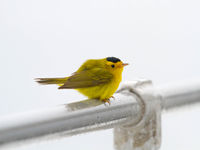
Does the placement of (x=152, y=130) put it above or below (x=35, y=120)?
below

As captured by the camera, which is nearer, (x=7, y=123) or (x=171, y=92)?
(x=7, y=123)

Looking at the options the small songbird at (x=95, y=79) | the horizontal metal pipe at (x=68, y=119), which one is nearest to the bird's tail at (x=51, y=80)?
the small songbird at (x=95, y=79)

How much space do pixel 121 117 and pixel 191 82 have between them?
0.29 metres

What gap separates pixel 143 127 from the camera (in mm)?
982

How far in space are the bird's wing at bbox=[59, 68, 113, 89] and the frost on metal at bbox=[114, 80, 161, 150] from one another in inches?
10.3

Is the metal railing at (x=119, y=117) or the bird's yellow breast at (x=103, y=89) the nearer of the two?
the metal railing at (x=119, y=117)

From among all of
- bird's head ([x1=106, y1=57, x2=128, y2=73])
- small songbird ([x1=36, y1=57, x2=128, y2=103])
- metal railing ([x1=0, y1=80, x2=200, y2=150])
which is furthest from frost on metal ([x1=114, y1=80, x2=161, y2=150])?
bird's head ([x1=106, y1=57, x2=128, y2=73])

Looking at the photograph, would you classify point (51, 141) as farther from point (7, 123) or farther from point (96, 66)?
point (96, 66)

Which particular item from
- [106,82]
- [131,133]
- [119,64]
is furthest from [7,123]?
[119,64]

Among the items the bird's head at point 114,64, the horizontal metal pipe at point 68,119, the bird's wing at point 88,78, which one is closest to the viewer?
the horizontal metal pipe at point 68,119

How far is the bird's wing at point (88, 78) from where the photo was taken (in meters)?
1.23

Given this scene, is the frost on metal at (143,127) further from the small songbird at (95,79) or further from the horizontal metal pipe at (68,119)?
the small songbird at (95,79)

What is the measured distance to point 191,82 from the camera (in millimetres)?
1096

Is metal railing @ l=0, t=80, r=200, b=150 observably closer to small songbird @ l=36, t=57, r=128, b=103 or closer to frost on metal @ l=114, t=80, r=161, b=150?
frost on metal @ l=114, t=80, r=161, b=150
